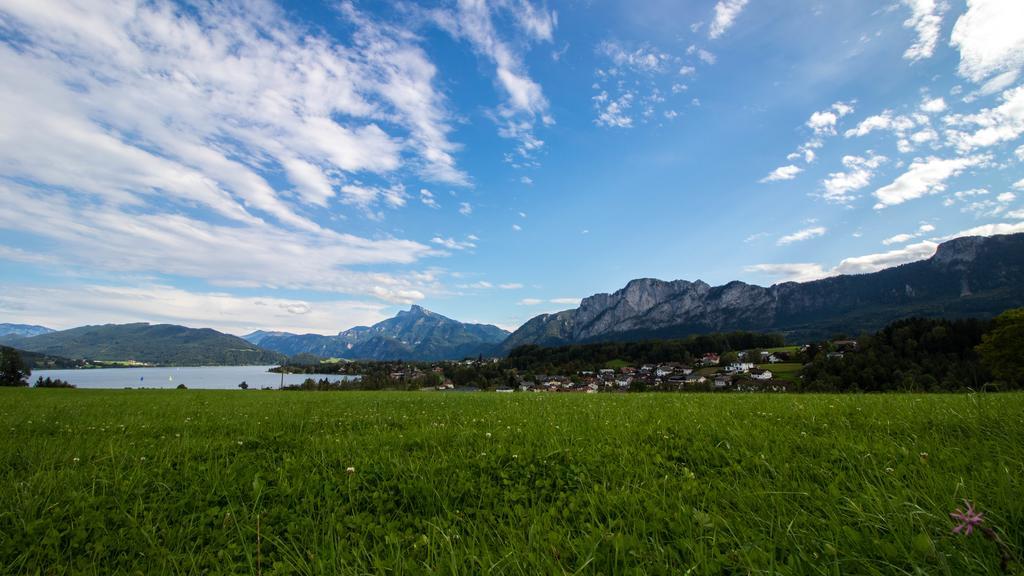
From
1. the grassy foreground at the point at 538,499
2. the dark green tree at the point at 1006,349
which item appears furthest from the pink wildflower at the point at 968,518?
the dark green tree at the point at 1006,349

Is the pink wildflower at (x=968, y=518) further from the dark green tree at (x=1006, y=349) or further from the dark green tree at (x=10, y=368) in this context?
the dark green tree at (x=10, y=368)

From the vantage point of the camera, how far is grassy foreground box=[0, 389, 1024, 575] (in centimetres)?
253

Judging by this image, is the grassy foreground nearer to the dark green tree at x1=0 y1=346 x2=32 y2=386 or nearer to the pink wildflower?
the pink wildflower

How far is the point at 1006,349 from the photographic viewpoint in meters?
34.6

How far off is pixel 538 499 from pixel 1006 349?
2022 inches

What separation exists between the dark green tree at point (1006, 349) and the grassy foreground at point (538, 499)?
1691 inches

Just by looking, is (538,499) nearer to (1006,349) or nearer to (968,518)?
(968,518)

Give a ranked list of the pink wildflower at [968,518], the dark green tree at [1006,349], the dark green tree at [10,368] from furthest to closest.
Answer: the dark green tree at [10,368]
the dark green tree at [1006,349]
the pink wildflower at [968,518]

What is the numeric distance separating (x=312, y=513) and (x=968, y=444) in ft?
22.8

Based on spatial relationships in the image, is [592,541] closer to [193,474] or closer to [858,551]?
[858,551]

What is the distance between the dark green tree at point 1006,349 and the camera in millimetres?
33500

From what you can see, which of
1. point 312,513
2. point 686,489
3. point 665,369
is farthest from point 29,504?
point 665,369

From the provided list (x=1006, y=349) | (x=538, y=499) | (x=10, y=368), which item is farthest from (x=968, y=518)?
(x=10, y=368)

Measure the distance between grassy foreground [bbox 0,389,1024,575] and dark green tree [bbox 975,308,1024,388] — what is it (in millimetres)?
42954
